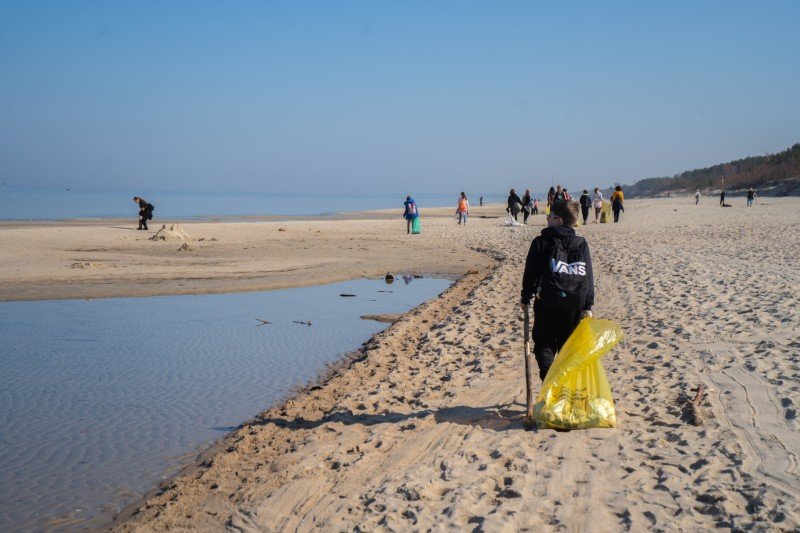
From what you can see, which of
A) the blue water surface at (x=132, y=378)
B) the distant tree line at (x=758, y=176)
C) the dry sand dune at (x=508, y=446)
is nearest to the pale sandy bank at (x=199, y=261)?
the blue water surface at (x=132, y=378)

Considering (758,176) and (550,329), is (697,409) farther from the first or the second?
(758,176)

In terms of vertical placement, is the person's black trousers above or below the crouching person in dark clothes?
below

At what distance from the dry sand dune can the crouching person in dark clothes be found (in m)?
0.90

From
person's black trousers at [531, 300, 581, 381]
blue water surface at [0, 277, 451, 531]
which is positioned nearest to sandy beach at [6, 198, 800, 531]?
blue water surface at [0, 277, 451, 531]

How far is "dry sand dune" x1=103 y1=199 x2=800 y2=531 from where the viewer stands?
13.4ft

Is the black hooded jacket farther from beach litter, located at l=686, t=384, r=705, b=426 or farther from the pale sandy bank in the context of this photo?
the pale sandy bank

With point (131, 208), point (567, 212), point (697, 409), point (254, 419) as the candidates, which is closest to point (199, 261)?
point (254, 419)

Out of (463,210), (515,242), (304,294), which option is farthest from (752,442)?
(463,210)

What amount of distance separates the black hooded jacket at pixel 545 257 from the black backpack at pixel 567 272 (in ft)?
0.05

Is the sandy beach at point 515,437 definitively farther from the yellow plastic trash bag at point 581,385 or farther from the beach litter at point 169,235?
the beach litter at point 169,235

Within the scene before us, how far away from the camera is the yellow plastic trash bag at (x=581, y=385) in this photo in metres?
5.14

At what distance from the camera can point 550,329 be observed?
552 cm

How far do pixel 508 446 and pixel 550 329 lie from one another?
96 centimetres

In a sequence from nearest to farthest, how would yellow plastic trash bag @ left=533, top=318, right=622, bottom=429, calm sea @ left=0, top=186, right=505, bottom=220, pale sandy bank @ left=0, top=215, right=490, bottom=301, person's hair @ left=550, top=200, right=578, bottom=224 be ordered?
yellow plastic trash bag @ left=533, top=318, right=622, bottom=429, person's hair @ left=550, top=200, right=578, bottom=224, pale sandy bank @ left=0, top=215, right=490, bottom=301, calm sea @ left=0, top=186, right=505, bottom=220
